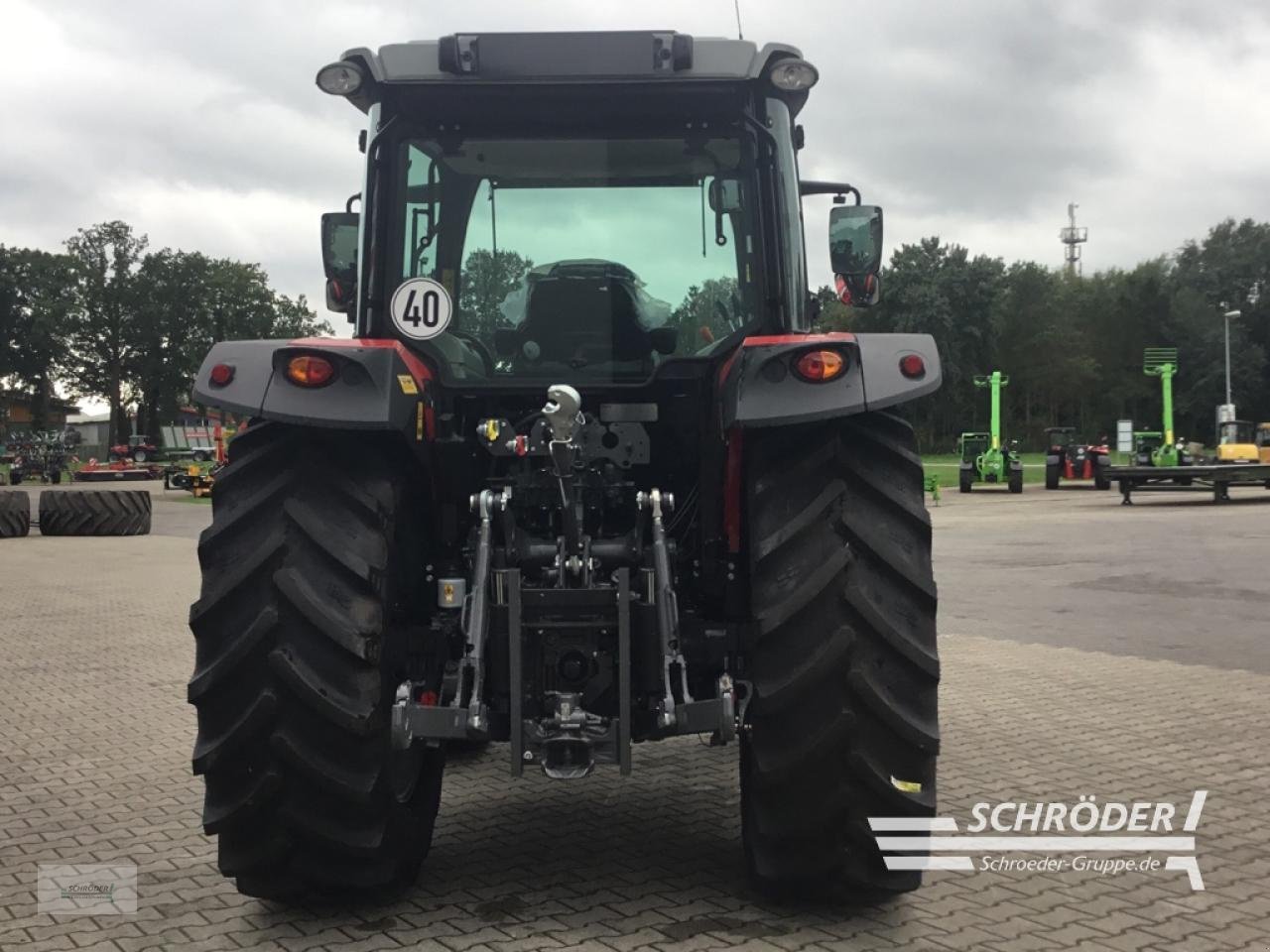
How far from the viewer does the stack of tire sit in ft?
73.9

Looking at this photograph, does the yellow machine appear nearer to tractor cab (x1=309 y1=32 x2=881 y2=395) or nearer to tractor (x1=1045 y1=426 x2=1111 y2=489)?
tractor (x1=1045 y1=426 x2=1111 y2=489)

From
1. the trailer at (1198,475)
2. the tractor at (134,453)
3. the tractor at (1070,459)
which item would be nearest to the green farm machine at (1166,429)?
the tractor at (1070,459)

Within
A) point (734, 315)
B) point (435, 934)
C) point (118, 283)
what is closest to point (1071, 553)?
point (734, 315)

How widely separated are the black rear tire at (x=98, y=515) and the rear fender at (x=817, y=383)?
69.0 feet

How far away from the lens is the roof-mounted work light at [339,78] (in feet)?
14.3

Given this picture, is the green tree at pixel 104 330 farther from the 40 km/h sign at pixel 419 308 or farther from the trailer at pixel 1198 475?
the 40 km/h sign at pixel 419 308

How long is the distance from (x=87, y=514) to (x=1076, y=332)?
72.3 meters

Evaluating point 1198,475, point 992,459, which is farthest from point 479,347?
point 992,459

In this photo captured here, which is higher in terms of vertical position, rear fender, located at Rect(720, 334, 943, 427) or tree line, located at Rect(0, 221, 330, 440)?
tree line, located at Rect(0, 221, 330, 440)

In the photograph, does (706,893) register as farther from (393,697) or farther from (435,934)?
(393,697)

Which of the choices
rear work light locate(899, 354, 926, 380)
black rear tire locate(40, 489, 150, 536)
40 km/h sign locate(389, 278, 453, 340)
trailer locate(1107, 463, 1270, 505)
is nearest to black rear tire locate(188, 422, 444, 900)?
40 km/h sign locate(389, 278, 453, 340)
